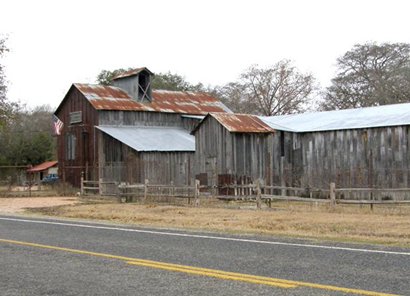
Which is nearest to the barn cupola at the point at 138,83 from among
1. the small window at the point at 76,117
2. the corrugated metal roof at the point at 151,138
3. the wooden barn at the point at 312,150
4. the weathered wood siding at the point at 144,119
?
the weathered wood siding at the point at 144,119

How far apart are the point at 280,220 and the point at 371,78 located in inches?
1889

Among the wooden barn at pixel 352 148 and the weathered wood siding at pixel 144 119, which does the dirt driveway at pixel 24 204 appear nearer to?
the weathered wood siding at pixel 144 119

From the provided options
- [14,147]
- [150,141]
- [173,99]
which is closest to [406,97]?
[173,99]

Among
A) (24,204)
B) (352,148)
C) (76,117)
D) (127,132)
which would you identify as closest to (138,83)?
(127,132)

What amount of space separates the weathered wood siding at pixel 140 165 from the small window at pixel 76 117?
304 cm

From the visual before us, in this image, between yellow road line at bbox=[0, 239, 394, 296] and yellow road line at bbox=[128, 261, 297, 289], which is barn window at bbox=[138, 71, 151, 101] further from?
yellow road line at bbox=[128, 261, 297, 289]

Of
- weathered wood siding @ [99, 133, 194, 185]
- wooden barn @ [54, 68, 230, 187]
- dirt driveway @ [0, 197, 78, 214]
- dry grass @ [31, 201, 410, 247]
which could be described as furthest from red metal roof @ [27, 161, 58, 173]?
dry grass @ [31, 201, 410, 247]

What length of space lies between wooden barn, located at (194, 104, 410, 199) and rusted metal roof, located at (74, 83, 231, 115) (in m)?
13.2

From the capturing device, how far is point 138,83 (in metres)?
47.5

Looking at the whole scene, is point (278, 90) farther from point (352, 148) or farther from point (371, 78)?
point (352, 148)

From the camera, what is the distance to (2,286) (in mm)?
8016

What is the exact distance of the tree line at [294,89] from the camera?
61.1m

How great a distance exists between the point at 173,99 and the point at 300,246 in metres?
39.9

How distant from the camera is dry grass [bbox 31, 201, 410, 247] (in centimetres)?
1448
